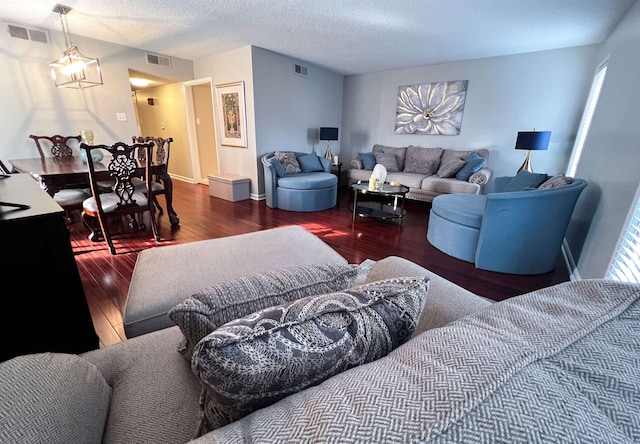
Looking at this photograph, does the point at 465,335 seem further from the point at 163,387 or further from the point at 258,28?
the point at 258,28

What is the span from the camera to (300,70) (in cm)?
494

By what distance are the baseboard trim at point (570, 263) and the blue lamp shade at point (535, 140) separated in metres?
1.39

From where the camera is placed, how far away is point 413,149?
520 cm

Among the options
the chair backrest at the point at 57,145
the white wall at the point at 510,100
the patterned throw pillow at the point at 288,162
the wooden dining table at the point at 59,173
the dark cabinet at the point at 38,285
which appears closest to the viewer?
the dark cabinet at the point at 38,285

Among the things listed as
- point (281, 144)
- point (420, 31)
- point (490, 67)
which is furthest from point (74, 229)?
point (490, 67)

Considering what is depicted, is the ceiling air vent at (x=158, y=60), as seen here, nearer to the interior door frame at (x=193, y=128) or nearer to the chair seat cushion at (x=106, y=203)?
the interior door frame at (x=193, y=128)

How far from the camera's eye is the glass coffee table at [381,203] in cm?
355

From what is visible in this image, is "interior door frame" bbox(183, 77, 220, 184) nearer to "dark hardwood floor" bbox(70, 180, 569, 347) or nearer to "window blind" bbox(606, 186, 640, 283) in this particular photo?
"dark hardwood floor" bbox(70, 180, 569, 347)

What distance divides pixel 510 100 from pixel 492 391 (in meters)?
5.33

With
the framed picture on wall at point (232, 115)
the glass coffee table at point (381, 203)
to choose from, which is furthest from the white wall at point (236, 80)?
the glass coffee table at point (381, 203)

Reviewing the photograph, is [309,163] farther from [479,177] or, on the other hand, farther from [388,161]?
[479,177]

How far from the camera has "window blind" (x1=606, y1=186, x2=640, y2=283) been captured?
1.48 m

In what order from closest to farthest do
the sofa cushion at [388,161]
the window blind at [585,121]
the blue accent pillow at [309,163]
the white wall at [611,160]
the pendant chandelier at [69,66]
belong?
the white wall at [611,160]
the pendant chandelier at [69,66]
the window blind at [585,121]
the blue accent pillow at [309,163]
the sofa cushion at [388,161]

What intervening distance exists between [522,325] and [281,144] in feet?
16.1
